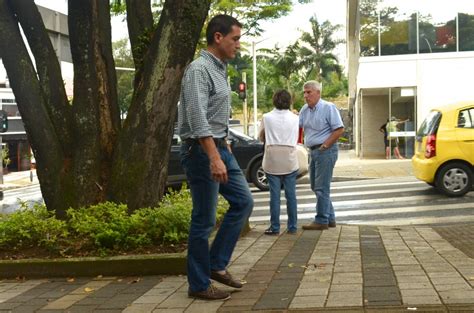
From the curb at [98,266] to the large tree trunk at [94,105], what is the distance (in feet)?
2.71

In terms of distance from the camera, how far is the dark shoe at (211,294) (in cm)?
456

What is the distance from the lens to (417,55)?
24.7 metres

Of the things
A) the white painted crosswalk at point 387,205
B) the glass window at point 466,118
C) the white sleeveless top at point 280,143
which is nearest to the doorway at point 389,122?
the white painted crosswalk at point 387,205

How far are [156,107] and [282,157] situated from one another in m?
2.21

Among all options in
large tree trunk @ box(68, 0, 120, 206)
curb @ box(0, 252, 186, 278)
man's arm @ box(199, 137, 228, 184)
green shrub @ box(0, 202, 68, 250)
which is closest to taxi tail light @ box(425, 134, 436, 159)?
large tree trunk @ box(68, 0, 120, 206)

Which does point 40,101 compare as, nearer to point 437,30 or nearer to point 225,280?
point 225,280

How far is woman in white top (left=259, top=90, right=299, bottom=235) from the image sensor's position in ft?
26.1

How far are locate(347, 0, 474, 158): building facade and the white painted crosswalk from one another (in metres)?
11.1

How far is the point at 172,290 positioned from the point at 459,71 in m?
21.4

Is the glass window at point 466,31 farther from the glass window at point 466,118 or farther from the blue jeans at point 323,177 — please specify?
the blue jeans at point 323,177

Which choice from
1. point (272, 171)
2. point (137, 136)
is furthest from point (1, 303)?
point (272, 171)

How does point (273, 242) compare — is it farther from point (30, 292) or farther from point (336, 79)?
point (336, 79)

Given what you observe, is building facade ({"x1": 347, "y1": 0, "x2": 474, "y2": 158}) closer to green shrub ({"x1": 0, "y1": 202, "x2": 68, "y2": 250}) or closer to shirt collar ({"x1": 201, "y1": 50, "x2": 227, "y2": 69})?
green shrub ({"x1": 0, "y1": 202, "x2": 68, "y2": 250})

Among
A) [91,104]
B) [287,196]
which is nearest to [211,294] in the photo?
[91,104]
